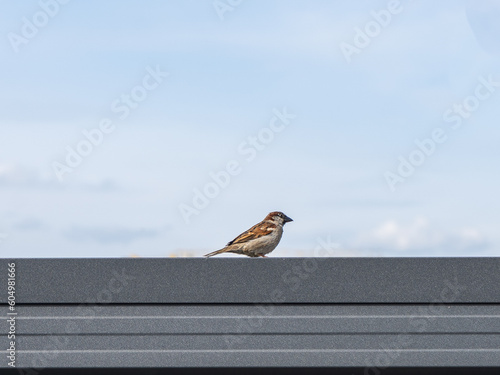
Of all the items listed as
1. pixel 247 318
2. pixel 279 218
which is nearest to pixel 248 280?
pixel 247 318

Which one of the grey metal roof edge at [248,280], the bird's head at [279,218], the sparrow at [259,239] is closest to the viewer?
the grey metal roof edge at [248,280]

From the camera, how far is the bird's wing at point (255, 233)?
19.2ft

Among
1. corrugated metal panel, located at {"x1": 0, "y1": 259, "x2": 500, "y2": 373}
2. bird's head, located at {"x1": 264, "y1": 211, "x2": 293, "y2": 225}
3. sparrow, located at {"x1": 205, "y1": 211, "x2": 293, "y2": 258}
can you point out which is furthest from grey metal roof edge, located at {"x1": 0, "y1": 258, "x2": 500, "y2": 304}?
bird's head, located at {"x1": 264, "y1": 211, "x2": 293, "y2": 225}

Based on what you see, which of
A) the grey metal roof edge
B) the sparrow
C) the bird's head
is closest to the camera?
the grey metal roof edge

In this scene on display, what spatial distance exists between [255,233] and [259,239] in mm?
71

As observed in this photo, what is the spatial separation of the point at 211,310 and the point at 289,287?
23.0 inches

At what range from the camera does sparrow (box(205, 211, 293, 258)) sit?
5.85 m

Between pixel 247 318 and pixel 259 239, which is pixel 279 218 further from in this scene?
pixel 247 318

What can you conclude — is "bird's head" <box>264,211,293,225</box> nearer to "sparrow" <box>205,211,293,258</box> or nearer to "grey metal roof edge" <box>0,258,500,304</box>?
"sparrow" <box>205,211,293,258</box>

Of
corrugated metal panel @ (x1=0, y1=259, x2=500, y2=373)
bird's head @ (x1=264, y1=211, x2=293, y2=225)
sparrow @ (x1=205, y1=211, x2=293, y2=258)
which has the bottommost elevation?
corrugated metal panel @ (x1=0, y1=259, x2=500, y2=373)

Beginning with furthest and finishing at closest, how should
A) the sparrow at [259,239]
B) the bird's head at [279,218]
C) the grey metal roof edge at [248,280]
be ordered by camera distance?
the bird's head at [279,218], the sparrow at [259,239], the grey metal roof edge at [248,280]

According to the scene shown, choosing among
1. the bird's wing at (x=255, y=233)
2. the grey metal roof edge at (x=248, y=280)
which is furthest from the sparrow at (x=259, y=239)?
the grey metal roof edge at (x=248, y=280)

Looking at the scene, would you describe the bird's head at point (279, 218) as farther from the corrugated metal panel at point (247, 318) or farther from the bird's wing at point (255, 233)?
the corrugated metal panel at point (247, 318)

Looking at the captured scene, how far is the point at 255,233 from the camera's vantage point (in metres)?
5.87
